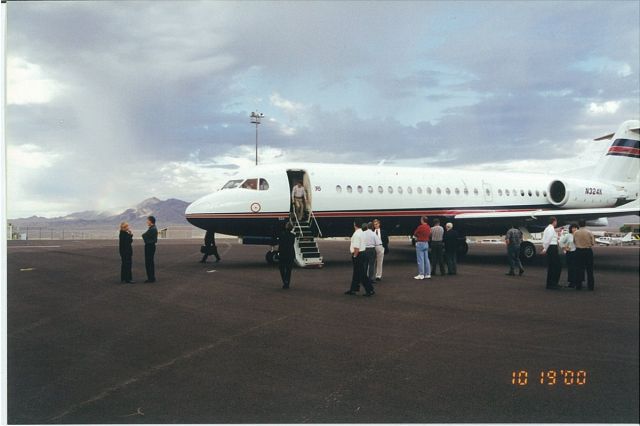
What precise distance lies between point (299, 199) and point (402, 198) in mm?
4303

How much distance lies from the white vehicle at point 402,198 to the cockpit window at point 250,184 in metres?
0.04

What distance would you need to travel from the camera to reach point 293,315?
8.91m

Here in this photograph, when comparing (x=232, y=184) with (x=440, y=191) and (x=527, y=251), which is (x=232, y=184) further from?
(x=527, y=251)

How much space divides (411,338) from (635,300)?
3.87m

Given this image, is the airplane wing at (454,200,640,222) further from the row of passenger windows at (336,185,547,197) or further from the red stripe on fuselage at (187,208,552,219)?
the row of passenger windows at (336,185,547,197)

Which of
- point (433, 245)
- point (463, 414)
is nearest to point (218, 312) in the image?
point (463, 414)

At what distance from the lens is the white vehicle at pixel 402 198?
16.9 meters

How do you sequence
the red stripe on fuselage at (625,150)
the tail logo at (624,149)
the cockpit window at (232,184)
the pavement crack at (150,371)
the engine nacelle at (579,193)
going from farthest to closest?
1. the engine nacelle at (579,193)
2. the red stripe on fuselage at (625,150)
3. the tail logo at (624,149)
4. the cockpit window at (232,184)
5. the pavement crack at (150,371)

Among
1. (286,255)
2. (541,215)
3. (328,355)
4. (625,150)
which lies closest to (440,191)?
(541,215)

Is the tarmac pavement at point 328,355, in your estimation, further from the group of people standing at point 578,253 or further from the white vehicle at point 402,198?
the white vehicle at point 402,198

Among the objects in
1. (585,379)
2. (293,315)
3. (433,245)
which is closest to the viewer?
(585,379)

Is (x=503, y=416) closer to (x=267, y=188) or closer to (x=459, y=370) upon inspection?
(x=459, y=370)

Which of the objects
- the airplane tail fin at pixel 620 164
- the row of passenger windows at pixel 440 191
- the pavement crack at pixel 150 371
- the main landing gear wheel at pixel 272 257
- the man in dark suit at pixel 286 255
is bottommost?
the pavement crack at pixel 150 371

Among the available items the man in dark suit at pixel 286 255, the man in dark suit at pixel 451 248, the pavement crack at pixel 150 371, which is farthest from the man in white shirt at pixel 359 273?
the man in dark suit at pixel 451 248
